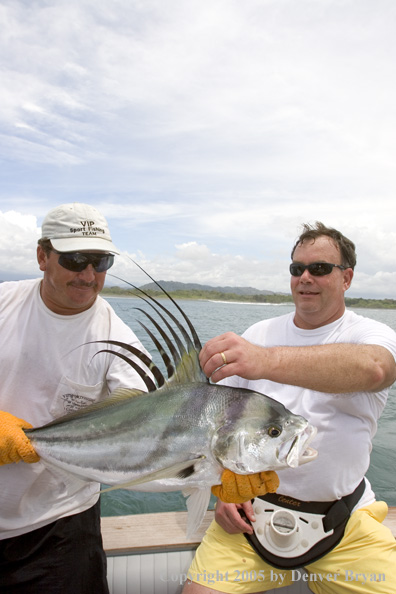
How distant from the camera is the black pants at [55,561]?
2596mm

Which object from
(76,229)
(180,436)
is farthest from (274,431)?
(76,229)

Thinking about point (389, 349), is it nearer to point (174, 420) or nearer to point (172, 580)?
point (174, 420)

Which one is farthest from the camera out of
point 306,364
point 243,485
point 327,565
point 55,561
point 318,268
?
point 318,268

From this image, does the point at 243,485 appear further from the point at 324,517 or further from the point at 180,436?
the point at 324,517

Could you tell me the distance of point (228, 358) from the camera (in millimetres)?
1941

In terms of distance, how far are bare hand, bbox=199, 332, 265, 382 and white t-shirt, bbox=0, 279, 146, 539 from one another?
0.86m

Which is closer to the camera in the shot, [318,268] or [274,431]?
[274,431]

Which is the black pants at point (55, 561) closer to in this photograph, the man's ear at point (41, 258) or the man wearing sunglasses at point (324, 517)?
the man wearing sunglasses at point (324, 517)

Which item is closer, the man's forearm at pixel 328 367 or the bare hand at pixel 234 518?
the man's forearm at pixel 328 367

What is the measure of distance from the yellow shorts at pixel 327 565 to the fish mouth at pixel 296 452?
4.71 feet

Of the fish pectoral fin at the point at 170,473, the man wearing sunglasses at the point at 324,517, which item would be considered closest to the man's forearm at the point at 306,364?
the man wearing sunglasses at the point at 324,517

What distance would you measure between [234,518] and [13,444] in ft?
5.26

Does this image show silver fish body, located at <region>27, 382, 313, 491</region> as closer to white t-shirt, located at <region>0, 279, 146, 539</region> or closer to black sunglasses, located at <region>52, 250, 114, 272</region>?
white t-shirt, located at <region>0, 279, 146, 539</region>

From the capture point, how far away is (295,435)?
1815 millimetres
